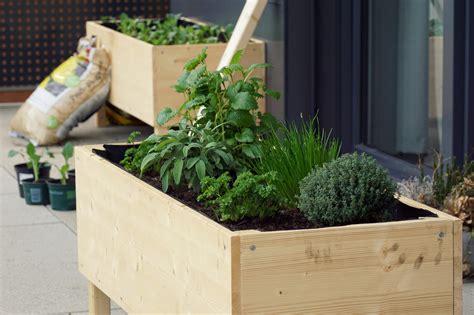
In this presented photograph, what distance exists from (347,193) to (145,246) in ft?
2.34

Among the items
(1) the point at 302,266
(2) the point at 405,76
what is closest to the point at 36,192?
(2) the point at 405,76

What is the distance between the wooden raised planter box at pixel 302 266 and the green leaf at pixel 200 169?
0.15 m

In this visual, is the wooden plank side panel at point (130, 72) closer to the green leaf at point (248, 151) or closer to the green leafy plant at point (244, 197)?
the green leaf at point (248, 151)

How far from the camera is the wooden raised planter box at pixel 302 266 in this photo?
2.80 meters

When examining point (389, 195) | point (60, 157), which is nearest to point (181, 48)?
point (60, 157)

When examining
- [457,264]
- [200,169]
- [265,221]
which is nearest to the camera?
[457,264]

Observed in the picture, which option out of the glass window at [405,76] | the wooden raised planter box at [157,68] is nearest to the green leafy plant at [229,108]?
the glass window at [405,76]

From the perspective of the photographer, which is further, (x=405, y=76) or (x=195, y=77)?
(x=405, y=76)

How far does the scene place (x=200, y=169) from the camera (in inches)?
133

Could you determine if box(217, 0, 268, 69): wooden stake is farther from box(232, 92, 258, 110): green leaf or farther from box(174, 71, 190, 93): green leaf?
box(232, 92, 258, 110): green leaf

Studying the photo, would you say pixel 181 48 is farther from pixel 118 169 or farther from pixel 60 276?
pixel 118 169

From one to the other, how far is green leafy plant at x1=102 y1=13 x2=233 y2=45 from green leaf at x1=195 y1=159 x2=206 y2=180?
161 inches

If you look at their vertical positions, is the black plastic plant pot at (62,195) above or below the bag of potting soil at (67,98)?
below

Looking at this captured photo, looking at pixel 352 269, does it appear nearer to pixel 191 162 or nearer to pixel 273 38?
pixel 191 162
